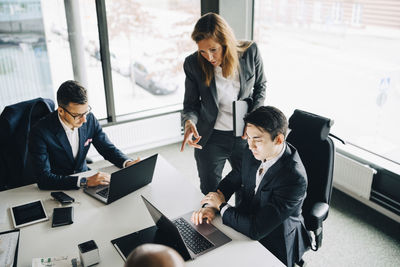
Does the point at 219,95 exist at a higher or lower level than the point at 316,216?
higher

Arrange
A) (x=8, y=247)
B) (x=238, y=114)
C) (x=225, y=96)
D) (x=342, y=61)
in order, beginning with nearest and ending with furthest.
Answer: (x=8, y=247)
(x=238, y=114)
(x=225, y=96)
(x=342, y=61)

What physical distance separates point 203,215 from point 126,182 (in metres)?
0.48

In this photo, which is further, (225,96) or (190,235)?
(225,96)

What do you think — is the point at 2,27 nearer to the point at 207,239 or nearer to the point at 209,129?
the point at 209,129

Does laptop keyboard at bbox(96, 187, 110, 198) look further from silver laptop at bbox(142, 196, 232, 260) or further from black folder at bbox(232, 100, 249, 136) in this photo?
black folder at bbox(232, 100, 249, 136)

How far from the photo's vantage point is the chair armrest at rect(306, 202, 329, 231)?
1980 mm

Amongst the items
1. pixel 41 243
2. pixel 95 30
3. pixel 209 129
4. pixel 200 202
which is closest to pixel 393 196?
pixel 209 129

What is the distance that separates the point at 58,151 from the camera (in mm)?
2373

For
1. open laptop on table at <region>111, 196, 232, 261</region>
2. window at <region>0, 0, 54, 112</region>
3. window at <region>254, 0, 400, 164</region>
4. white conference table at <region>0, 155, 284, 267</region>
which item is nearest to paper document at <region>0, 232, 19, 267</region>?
white conference table at <region>0, 155, 284, 267</region>

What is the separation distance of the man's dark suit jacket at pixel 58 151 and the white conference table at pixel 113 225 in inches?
3.2

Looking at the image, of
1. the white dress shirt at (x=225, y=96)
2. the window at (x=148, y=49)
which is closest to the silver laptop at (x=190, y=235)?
the white dress shirt at (x=225, y=96)

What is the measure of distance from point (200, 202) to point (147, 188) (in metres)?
0.36

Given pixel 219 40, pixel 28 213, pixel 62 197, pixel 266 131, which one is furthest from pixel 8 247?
pixel 219 40

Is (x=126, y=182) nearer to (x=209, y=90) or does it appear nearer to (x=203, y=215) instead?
(x=203, y=215)
